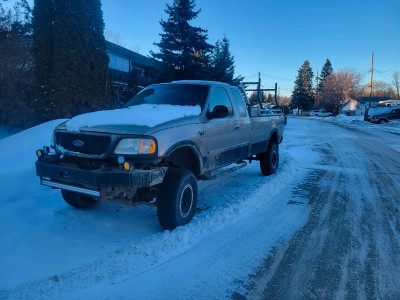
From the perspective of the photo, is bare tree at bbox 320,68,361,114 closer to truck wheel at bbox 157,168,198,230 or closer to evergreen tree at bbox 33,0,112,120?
evergreen tree at bbox 33,0,112,120

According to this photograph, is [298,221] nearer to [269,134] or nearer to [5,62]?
[269,134]

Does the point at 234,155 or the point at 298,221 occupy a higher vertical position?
the point at 234,155

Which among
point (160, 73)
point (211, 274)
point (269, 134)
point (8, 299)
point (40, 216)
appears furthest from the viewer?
point (160, 73)

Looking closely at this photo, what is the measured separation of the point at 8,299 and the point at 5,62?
1183 cm

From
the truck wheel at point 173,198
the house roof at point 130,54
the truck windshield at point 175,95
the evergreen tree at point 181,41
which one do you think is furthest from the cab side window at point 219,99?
the house roof at point 130,54

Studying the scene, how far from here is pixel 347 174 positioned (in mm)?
7152

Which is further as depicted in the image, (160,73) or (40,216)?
(160,73)

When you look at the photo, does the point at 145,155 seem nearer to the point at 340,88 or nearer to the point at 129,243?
the point at 129,243

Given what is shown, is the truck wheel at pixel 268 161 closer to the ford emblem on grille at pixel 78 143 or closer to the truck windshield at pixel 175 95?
the truck windshield at pixel 175 95

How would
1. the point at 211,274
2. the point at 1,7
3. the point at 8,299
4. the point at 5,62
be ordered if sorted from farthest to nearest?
the point at 1,7 < the point at 5,62 < the point at 211,274 < the point at 8,299

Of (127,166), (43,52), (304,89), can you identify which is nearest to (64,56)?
(43,52)

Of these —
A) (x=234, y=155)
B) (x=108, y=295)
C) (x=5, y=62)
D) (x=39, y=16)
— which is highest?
(x=39, y=16)

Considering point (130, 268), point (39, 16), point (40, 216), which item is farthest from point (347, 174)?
point (39, 16)

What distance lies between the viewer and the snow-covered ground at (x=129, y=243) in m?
2.59
